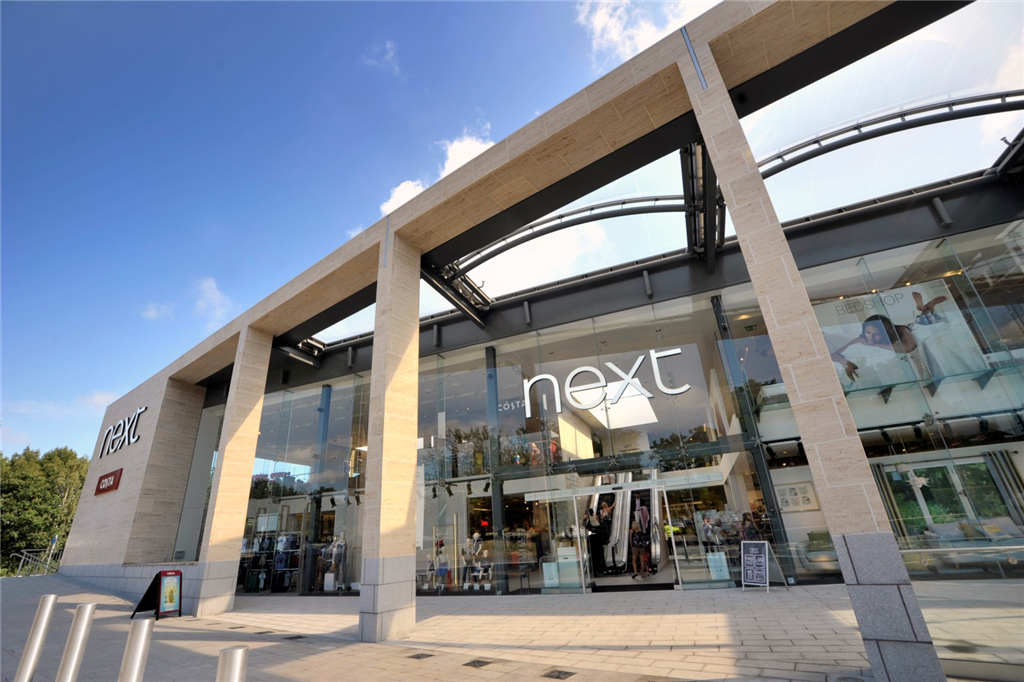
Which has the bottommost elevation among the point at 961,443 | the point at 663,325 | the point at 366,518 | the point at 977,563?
the point at 977,563

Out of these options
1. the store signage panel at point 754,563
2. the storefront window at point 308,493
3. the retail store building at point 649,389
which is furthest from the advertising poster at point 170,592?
the store signage panel at point 754,563

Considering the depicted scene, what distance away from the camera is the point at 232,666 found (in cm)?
172

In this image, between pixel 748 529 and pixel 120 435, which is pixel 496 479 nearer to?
pixel 748 529

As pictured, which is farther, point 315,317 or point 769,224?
point 315,317

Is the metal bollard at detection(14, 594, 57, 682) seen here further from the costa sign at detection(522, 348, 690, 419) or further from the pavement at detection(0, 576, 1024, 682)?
the costa sign at detection(522, 348, 690, 419)

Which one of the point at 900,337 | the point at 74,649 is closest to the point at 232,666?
the point at 74,649

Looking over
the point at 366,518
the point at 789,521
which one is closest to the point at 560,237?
the point at 366,518

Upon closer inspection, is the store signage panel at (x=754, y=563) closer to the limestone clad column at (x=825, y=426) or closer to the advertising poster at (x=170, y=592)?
the limestone clad column at (x=825, y=426)

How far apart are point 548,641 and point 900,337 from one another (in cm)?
1031

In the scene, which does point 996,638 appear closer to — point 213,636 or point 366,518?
point 366,518

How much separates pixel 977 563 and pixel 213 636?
33.3 feet

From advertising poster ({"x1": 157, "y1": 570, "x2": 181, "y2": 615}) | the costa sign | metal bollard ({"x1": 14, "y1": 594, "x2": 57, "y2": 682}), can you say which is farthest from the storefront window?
metal bollard ({"x1": 14, "y1": 594, "x2": 57, "y2": 682})

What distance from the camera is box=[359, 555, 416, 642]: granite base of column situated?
6.74m

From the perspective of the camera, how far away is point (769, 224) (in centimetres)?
512
